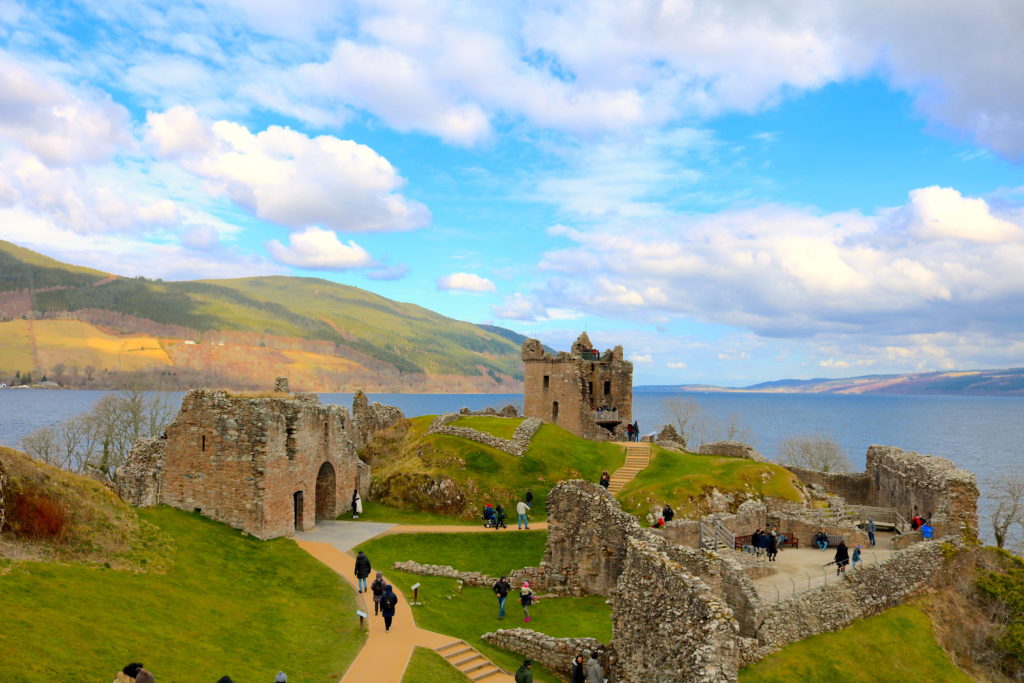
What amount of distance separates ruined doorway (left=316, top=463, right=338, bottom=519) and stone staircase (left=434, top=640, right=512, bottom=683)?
17.7 meters

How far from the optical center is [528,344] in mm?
59188

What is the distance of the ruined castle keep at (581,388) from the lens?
185ft

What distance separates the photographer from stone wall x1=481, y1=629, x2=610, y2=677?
65.0 feet

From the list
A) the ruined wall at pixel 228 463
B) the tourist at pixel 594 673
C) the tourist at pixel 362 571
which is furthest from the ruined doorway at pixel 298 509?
the tourist at pixel 594 673

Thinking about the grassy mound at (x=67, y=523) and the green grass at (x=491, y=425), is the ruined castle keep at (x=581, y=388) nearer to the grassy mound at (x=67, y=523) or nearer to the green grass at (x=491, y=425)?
the green grass at (x=491, y=425)

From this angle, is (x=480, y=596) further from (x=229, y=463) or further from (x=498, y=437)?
(x=498, y=437)

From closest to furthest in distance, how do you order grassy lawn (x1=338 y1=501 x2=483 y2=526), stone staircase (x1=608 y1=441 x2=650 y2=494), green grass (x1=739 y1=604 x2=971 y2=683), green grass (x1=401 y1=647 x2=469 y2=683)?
1. green grass (x1=401 y1=647 x2=469 y2=683)
2. green grass (x1=739 y1=604 x2=971 y2=683)
3. grassy lawn (x1=338 y1=501 x2=483 y2=526)
4. stone staircase (x1=608 y1=441 x2=650 y2=494)

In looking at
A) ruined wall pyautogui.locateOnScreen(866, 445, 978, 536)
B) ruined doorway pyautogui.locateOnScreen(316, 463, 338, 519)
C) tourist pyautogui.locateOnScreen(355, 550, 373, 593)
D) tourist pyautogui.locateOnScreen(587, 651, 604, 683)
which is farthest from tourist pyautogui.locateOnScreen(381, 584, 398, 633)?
ruined wall pyautogui.locateOnScreen(866, 445, 978, 536)

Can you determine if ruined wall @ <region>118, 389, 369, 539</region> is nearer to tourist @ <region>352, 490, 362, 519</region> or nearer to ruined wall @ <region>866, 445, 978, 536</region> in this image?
tourist @ <region>352, 490, 362, 519</region>

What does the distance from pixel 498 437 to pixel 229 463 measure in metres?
20.9

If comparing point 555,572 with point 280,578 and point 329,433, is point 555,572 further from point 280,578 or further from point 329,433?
point 329,433

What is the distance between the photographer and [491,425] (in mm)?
49719

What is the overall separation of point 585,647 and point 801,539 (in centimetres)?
1820

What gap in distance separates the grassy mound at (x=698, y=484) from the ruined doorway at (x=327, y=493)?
1775 cm
